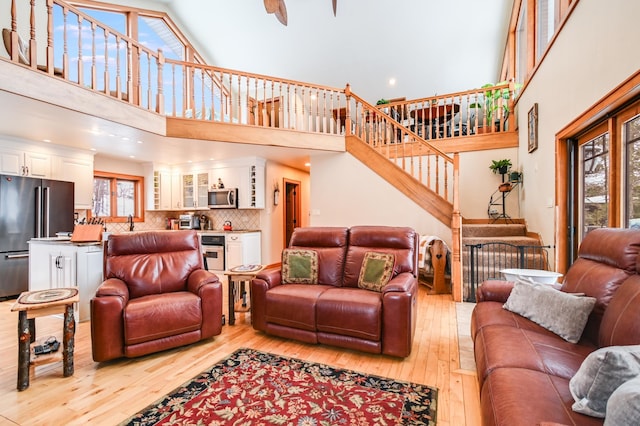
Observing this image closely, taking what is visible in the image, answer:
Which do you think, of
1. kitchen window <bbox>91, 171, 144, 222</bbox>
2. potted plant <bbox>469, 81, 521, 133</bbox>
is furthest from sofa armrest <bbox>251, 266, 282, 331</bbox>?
potted plant <bbox>469, 81, 521, 133</bbox>

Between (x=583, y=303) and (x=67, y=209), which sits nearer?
(x=583, y=303)

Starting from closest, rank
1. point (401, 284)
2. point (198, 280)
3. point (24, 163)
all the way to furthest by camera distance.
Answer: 1. point (401, 284)
2. point (198, 280)
3. point (24, 163)

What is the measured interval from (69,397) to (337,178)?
15.5ft

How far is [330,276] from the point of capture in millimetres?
3156

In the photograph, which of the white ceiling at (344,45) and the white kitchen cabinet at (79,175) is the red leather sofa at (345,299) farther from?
the white kitchen cabinet at (79,175)

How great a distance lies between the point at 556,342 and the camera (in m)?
1.64

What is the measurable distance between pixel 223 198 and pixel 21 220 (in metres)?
3.10

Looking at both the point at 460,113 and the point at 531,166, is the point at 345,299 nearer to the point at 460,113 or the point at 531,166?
the point at 531,166

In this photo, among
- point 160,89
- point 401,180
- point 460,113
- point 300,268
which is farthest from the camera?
point 460,113

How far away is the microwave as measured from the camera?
20.8 ft

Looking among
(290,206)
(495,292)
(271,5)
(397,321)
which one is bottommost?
(397,321)

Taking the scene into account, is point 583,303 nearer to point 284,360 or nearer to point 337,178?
point 284,360

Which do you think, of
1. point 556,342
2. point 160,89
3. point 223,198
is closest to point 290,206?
point 223,198

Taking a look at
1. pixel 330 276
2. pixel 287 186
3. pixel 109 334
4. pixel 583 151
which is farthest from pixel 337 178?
pixel 109 334
